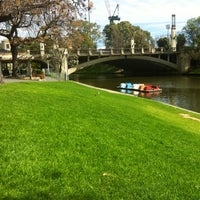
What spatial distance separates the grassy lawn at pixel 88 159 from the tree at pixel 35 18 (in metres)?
17.3

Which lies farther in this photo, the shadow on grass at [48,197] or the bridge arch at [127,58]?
the bridge arch at [127,58]

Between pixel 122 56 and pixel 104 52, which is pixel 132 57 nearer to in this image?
pixel 122 56

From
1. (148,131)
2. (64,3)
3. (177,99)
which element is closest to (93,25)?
(177,99)

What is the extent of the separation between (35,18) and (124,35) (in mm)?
103737

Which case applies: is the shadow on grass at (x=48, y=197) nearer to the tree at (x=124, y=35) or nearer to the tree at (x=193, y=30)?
the tree at (x=193, y=30)

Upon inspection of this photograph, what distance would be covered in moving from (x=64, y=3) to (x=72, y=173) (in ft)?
76.7

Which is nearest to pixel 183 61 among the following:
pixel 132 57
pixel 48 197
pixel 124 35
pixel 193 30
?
pixel 193 30

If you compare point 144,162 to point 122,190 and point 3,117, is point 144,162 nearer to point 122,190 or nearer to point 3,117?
point 122,190

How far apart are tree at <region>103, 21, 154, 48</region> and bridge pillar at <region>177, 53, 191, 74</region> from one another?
3685 cm

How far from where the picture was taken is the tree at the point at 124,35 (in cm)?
12971

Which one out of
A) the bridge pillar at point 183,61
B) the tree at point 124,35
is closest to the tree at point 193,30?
the bridge pillar at point 183,61

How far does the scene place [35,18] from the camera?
3647 centimetres

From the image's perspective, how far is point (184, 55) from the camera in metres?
91.0

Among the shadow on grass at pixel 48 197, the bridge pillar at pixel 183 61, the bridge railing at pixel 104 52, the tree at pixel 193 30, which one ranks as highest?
the tree at pixel 193 30
